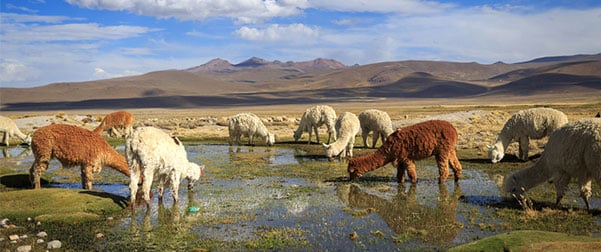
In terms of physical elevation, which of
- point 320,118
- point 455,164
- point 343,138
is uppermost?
point 320,118

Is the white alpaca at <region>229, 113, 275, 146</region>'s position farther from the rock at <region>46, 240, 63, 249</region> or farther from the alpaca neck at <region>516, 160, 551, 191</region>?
the rock at <region>46, 240, 63, 249</region>

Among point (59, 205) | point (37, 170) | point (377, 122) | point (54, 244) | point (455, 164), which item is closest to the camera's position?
point (54, 244)

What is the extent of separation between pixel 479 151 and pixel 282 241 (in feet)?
56.8

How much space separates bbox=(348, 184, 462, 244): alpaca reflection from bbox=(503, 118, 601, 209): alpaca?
91.7 inches

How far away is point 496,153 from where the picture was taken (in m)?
21.8

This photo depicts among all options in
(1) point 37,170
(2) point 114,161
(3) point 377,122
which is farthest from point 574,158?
(1) point 37,170

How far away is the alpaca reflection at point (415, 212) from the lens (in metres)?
11.7

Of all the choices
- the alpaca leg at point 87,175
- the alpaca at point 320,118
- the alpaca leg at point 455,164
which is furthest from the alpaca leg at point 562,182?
the alpaca at point 320,118

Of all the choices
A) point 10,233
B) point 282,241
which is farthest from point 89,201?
point 282,241

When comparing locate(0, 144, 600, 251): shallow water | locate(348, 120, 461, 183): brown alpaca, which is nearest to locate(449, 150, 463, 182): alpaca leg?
locate(348, 120, 461, 183): brown alpaca

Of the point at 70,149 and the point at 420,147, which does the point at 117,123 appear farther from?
the point at 420,147

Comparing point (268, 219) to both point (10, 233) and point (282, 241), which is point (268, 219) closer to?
point (282, 241)

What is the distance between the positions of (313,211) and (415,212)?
9.14ft

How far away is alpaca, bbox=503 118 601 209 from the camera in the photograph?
12547 mm
